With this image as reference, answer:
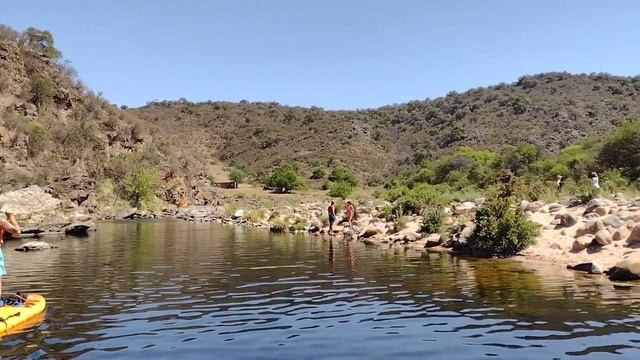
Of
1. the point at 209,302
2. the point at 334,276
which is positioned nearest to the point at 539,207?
the point at 334,276

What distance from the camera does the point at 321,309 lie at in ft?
40.1

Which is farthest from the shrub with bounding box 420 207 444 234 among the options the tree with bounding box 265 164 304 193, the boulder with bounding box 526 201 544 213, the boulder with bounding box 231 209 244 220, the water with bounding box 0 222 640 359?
the tree with bounding box 265 164 304 193

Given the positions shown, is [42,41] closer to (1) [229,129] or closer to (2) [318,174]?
(2) [318,174]

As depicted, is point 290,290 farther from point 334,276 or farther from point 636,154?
point 636,154

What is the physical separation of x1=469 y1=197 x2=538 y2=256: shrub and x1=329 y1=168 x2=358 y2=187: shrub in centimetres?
6356

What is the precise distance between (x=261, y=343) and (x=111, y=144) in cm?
6785

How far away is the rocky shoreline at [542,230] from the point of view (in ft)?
58.1

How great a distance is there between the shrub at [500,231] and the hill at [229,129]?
130 ft

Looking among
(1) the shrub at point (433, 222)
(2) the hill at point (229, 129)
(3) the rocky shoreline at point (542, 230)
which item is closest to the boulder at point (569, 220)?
(3) the rocky shoreline at point (542, 230)

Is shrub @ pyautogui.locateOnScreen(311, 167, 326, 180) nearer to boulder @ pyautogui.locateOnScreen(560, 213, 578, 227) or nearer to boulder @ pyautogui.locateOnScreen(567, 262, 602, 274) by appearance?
boulder @ pyautogui.locateOnScreen(560, 213, 578, 227)

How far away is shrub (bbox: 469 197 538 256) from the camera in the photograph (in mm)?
20453

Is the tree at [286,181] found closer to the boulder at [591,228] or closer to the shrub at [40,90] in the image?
the shrub at [40,90]

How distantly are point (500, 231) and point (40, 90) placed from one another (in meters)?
59.4

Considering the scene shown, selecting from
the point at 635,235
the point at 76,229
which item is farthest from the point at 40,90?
the point at 635,235
